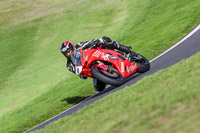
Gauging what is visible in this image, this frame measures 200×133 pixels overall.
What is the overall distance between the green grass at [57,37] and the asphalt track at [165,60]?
32.9 inches

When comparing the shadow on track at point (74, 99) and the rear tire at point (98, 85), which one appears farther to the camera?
the shadow on track at point (74, 99)

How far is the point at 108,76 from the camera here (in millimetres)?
9453

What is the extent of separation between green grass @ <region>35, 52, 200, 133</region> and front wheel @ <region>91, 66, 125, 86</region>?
2206mm

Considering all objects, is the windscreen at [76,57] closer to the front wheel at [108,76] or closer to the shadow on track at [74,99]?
the front wheel at [108,76]

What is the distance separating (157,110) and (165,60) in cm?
610

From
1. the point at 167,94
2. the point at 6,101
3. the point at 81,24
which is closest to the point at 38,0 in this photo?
the point at 81,24

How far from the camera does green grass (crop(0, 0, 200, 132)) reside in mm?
12805

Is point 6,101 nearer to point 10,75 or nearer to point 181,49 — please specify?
point 10,75

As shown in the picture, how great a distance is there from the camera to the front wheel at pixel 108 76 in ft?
30.3

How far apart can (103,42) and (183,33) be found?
5.76 metres

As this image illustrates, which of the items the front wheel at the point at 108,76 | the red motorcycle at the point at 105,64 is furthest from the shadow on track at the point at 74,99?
the front wheel at the point at 108,76

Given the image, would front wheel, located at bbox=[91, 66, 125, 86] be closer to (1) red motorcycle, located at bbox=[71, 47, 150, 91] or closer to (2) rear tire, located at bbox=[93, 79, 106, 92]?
(1) red motorcycle, located at bbox=[71, 47, 150, 91]

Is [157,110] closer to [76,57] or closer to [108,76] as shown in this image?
[108,76]

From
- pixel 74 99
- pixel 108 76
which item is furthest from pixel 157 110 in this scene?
pixel 74 99
